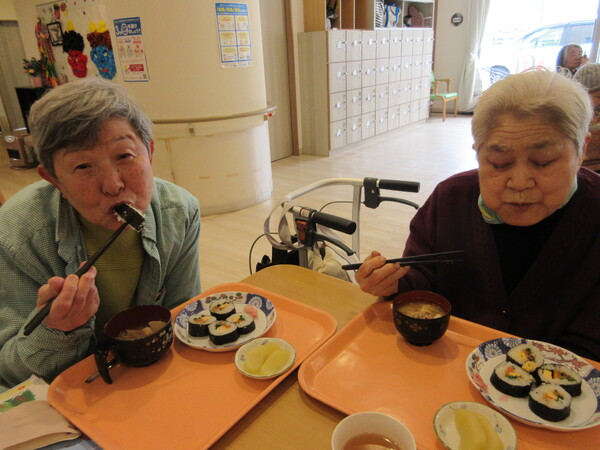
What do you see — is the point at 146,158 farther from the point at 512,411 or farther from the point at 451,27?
the point at 451,27

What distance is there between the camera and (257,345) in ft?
3.03

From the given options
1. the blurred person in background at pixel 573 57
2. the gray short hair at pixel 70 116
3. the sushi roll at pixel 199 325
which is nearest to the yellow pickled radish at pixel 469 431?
the sushi roll at pixel 199 325

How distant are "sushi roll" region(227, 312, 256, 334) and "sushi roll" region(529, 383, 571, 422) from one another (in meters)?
0.59

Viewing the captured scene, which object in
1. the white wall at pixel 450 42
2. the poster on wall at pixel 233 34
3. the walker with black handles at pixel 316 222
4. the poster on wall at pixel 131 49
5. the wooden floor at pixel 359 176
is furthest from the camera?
the white wall at pixel 450 42

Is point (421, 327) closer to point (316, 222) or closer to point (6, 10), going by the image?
point (316, 222)

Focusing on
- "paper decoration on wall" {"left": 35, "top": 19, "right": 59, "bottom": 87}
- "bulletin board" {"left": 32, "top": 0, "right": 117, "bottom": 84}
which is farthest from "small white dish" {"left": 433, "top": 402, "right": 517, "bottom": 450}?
"paper decoration on wall" {"left": 35, "top": 19, "right": 59, "bottom": 87}

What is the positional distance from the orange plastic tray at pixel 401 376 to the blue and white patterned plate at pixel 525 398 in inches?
0.9

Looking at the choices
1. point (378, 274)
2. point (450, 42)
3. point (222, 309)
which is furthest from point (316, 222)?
point (450, 42)

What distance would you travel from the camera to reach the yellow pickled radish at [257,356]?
863 millimetres

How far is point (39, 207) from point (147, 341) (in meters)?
0.47

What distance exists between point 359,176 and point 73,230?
388cm

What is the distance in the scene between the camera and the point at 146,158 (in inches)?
40.3

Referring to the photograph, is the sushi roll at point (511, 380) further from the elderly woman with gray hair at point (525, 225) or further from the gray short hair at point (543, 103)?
the gray short hair at point (543, 103)

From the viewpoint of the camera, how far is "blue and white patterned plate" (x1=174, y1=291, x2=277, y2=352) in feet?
3.11
